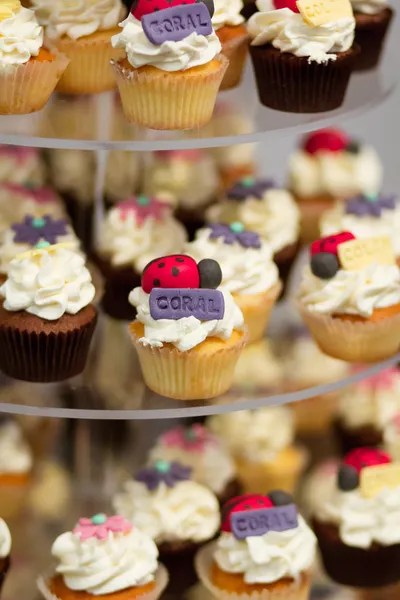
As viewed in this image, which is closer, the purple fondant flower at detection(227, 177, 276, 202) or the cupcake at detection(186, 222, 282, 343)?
the cupcake at detection(186, 222, 282, 343)

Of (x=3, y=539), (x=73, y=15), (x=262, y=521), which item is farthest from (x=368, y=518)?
(x=73, y=15)

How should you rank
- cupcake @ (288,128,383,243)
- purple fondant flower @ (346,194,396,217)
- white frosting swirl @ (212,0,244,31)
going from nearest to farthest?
white frosting swirl @ (212,0,244,31)
purple fondant flower @ (346,194,396,217)
cupcake @ (288,128,383,243)

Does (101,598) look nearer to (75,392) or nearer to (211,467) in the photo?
(75,392)

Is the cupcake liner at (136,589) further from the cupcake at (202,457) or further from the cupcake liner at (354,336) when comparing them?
the cupcake liner at (354,336)

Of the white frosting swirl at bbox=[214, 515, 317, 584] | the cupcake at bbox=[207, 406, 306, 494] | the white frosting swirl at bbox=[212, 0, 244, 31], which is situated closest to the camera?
the white frosting swirl at bbox=[214, 515, 317, 584]

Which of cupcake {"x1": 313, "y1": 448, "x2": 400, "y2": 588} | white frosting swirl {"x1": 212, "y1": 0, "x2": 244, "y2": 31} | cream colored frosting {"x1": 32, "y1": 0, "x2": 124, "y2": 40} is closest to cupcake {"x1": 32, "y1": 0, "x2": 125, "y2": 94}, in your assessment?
cream colored frosting {"x1": 32, "y1": 0, "x2": 124, "y2": 40}

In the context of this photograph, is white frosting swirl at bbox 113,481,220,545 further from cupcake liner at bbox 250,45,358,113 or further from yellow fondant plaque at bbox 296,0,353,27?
yellow fondant plaque at bbox 296,0,353,27
